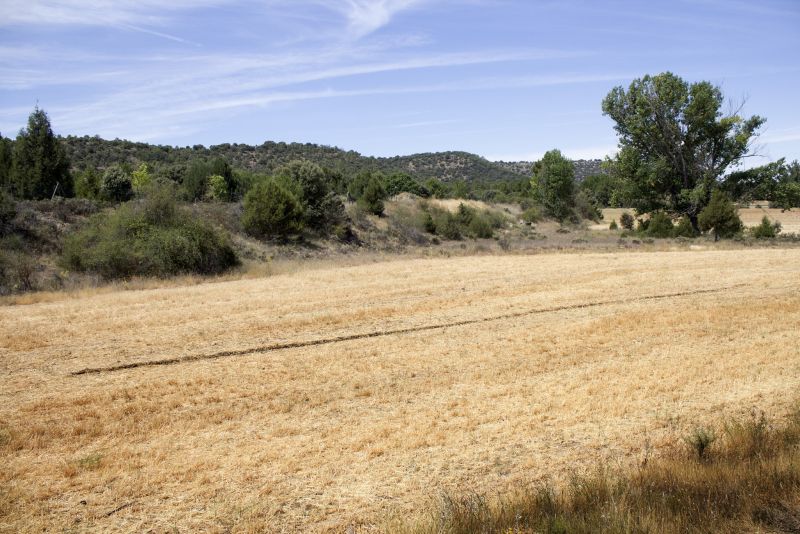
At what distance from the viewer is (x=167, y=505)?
622cm

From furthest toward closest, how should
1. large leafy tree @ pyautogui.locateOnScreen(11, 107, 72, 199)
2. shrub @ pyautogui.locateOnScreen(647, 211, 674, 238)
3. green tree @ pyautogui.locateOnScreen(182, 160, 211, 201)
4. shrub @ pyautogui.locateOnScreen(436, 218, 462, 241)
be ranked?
1. shrub @ pyautogui.locateOnScreen(436, 218, 462, 241)
2. green tree @ pyautogui.locateOnScreen(182, 160, 211, 201)
3. shrub @ pyautogui.locateOnScreen(647, 211, 674, 238)
4. large leafy tree @ pyautogui.locateOnScreen(11, 107, 72, 199)

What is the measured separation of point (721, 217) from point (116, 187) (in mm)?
44184

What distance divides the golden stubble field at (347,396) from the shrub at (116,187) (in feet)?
89.8

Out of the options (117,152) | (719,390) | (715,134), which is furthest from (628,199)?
(117,152)

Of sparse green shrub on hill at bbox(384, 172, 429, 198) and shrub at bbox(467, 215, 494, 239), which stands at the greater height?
sparse green shrub on hill at bbox(384, 172, 429, 198)

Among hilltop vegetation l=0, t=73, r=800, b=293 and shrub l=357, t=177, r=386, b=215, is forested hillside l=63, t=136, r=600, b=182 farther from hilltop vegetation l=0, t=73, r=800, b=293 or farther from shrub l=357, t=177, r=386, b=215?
shrub l=357, t=177, r=386, b=215

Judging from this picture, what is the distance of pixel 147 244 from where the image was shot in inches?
964

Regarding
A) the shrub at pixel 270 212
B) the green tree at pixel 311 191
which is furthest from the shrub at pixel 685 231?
the shrub at pixel 270 212

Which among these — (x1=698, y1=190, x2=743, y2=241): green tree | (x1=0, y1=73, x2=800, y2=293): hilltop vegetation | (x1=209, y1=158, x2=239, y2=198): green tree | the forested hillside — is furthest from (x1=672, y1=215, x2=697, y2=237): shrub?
the forested hillside

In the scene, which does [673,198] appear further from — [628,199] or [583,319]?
[583,319]

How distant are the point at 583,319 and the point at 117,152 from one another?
70.8 meters

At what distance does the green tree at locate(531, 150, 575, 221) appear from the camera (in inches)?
2990

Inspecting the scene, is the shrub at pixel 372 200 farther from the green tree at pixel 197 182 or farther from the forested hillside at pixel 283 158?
the forested hillside at pixel 283 158

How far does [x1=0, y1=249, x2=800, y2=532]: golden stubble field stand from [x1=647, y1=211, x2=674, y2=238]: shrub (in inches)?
1097
